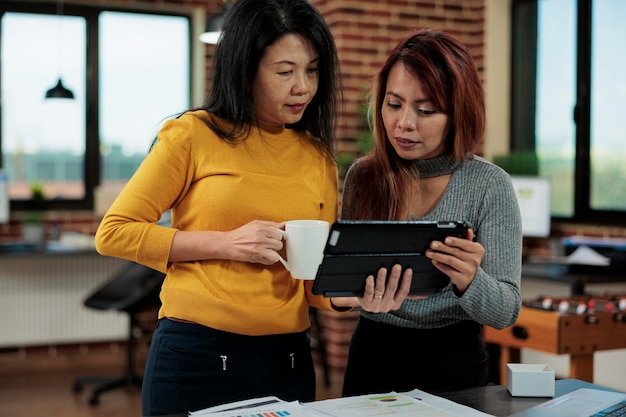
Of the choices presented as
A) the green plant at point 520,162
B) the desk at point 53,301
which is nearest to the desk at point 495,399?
the green plant at point 520,162

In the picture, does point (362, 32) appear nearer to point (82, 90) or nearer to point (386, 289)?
point (82, 90)

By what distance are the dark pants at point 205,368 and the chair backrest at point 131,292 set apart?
310cm

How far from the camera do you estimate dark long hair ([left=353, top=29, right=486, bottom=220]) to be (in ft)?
5.75

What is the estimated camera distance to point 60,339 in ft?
18.7

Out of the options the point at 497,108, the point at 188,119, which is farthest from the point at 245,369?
the point at 497,108

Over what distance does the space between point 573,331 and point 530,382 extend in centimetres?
171

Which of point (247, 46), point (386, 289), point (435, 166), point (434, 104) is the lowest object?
point (386, 289)

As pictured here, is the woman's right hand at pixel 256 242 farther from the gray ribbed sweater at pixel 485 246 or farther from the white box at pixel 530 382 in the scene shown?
the white box at pixel 530 382

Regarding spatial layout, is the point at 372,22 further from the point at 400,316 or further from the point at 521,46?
A: the point at 400,316

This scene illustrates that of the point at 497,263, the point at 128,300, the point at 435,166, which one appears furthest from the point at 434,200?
the point at 128,300

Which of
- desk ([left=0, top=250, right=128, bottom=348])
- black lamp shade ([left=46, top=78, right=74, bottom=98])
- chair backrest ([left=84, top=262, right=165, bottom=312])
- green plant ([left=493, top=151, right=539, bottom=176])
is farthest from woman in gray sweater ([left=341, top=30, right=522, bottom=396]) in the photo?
desk ([left=0, top=250, right=128, bottom=348])

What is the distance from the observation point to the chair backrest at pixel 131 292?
4789 mm

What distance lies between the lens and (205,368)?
1649 millimetres

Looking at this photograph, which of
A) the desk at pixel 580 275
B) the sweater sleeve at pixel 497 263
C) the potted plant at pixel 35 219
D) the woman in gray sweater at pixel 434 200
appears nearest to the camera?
the sweater sleeve at pixel 497 263
